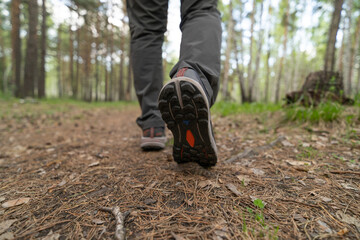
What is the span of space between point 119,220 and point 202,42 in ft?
3.14

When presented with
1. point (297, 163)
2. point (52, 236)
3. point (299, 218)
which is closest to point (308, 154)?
point (297, 163)

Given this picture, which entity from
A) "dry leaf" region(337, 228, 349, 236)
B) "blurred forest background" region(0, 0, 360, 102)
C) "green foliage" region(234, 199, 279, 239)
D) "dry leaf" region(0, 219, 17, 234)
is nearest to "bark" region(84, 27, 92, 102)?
"blurred forest background" region(0, 0, 360, 102)

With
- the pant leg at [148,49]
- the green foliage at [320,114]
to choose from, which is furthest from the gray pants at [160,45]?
the green foliage at [320,114]

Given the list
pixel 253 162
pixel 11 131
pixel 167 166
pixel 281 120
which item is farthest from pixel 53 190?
pixel 11 131

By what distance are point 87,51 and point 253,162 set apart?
14232 millimetres

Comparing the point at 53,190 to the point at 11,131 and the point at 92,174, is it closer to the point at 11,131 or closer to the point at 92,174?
the point at 92,174

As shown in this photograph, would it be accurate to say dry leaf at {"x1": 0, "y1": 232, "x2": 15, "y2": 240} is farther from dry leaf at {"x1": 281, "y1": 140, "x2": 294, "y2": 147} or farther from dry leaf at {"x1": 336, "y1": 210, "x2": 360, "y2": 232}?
dry leaf at {"x1": 281, "y1": 140, "x2": 294, "y2": 147}

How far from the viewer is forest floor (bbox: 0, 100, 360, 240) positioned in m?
0.70

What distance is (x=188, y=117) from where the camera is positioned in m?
0.91

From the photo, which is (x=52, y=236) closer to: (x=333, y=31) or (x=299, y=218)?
(x=299, y=218)

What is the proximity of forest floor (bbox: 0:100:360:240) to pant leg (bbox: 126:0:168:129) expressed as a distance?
408mm

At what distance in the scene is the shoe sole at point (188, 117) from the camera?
2.83 ft

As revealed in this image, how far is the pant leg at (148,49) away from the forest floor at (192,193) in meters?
0.41

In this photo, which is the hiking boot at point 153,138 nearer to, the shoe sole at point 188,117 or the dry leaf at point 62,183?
the shoe sole at point 188,117
